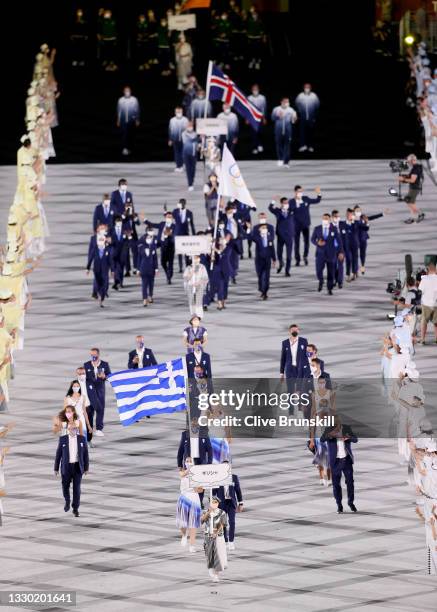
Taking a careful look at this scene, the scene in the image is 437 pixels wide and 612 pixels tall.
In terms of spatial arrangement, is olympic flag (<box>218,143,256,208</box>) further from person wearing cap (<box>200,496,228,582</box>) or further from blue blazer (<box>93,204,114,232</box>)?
person wearing cap (<box>200,496,228,582</box>)

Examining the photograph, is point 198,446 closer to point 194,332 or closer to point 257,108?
point 194,332

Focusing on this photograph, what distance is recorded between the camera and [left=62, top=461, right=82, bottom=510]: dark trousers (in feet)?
90.1

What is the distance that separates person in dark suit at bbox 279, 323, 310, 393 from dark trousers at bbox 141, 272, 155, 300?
6.78 m

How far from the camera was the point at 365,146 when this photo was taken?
5184 centimetres

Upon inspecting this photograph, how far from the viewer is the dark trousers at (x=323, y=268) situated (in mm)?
→ 38750

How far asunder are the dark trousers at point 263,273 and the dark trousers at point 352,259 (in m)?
1.82

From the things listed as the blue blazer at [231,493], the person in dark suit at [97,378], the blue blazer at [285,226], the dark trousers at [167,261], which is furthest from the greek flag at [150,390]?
the blue blazer at [285,226]

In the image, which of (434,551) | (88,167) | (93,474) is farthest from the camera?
(88,167)

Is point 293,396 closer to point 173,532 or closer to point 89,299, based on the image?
point 173,532

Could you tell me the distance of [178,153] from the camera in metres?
48.9

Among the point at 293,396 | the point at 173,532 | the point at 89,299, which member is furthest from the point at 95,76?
the point at 173,532

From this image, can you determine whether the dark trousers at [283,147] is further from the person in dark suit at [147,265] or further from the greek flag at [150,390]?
the greek flag at [150,390]

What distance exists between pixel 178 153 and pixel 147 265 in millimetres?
11360

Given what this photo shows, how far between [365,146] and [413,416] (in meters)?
24.0
